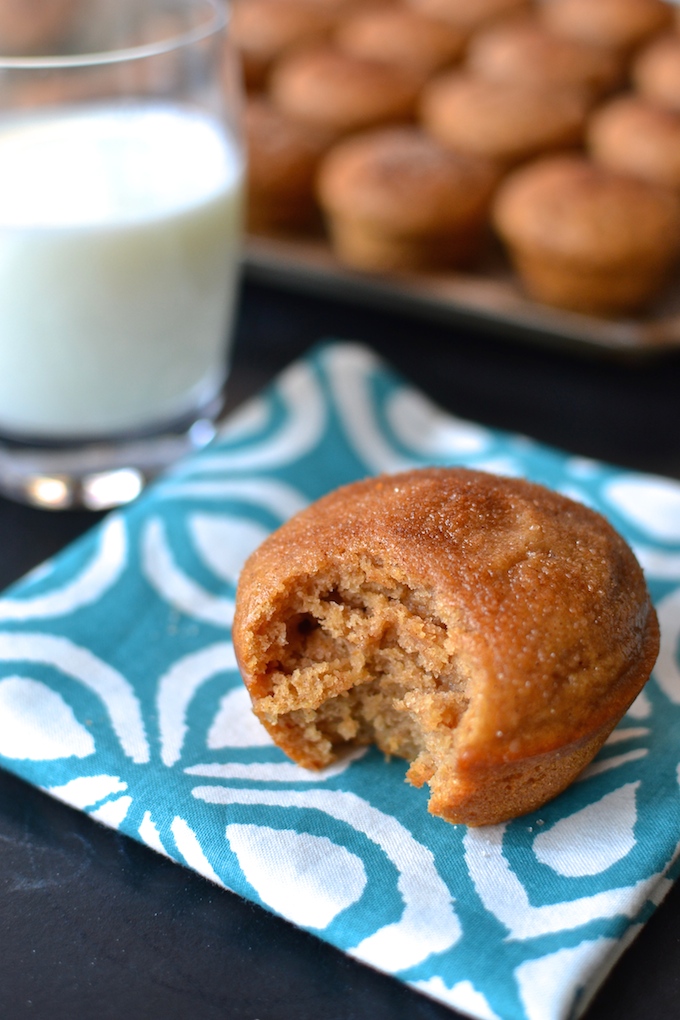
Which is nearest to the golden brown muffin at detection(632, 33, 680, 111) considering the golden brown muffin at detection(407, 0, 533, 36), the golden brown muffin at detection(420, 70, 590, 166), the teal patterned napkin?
the golden brown muffin at detection(420, 70, 590, 166)

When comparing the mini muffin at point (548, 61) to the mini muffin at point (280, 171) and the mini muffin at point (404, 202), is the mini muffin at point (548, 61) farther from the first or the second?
the mini muffin at point (280, 171)

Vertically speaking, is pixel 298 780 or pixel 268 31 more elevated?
pixel 268 31

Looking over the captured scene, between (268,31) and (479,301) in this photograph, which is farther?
(268,31)

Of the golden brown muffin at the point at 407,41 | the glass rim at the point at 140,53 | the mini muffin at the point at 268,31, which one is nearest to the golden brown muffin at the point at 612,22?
the golden brown muffin at the point at 407,41

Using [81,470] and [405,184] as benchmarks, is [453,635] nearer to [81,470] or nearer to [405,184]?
[81,470]

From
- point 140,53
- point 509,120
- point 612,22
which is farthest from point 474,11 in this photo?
point 140,53
